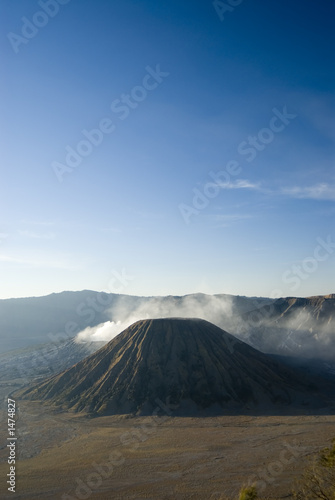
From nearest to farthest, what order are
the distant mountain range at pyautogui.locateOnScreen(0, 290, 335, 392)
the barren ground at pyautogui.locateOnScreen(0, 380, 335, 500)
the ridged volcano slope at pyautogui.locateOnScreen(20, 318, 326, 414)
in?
the barren ground at pyautogui.locateOnScreen(0, 380, 335, 500) < the ridged volcano slope at pyautogui.locateOnScreen(20, 318, 326, 414) < the distant mountain range at pyautogui.locateOnScreen(0, 290, 335, 392)

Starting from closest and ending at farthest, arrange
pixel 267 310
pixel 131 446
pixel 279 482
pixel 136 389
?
pixel 279 482 < pixel 131 446 < pixel 136 389 < pixel 267 310

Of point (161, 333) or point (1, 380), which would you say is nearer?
point (161, 333)

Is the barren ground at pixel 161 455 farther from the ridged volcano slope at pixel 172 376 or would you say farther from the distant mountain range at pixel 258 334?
the distant mountain range at pixel 258 334

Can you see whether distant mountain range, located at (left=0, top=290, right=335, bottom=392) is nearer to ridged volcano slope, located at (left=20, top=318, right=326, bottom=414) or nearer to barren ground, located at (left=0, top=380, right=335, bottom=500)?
ridged volcano slope, located at (left=20, top=318, right=326, bottom=414)

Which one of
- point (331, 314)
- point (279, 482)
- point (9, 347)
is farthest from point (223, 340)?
point (9, 347)

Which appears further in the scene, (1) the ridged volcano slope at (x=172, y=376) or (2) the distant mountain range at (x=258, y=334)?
(2) the distant mountain range at (x=258, y=334)

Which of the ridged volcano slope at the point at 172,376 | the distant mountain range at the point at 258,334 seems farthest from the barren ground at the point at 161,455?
the distant mountain range at the point at 258,334

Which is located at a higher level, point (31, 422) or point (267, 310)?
point (267, 310)

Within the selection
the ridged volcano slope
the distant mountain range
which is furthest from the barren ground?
the distant mountain range

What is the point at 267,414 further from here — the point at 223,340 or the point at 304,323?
the point at 304,323
